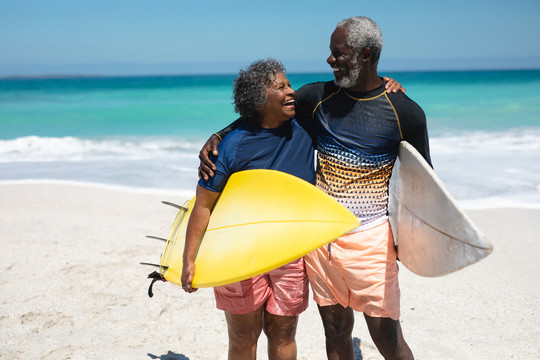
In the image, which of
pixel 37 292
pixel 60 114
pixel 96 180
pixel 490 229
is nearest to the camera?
pixel 37 292

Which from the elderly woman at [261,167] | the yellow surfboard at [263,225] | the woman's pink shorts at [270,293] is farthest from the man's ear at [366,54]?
the woman's pink shorts at [270,293]

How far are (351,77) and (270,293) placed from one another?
0.99 m

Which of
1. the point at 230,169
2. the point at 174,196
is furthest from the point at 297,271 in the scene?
the point at 174,196

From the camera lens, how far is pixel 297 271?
220 cm

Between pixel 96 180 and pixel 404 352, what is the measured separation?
5837 mm

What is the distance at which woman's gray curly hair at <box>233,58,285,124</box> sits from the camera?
204 centimetres

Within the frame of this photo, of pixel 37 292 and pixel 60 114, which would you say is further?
pixel 60 114

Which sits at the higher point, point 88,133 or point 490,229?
point 490,229

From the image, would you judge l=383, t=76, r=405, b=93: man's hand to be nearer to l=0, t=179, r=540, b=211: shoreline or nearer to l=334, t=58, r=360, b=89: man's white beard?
l=334, t=58, r=360, b=89: man's white beard

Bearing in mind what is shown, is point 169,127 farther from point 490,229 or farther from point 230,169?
point 230,169

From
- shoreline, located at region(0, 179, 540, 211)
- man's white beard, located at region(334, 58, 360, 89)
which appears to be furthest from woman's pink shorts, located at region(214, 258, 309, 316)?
shoreline, located at region(0, 179, 540, 211)

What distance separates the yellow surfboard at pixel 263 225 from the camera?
6.56ft

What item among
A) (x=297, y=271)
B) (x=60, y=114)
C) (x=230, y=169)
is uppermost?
(x=230, y=169)

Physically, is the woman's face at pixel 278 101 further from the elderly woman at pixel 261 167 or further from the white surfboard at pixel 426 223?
the white surfboard at pixel 426 223
